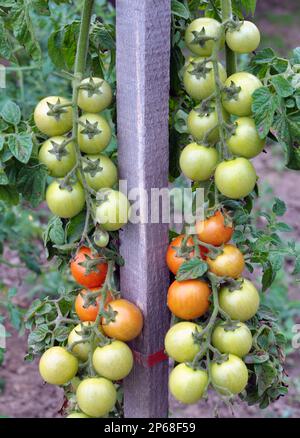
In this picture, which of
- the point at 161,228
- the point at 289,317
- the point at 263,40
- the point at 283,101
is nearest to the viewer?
the point at 283,101

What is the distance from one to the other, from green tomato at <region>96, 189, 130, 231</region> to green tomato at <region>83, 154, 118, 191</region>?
2cm

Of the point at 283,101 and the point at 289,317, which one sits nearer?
the point at 283,101

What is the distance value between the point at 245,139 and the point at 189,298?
0.24 m

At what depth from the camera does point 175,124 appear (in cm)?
107

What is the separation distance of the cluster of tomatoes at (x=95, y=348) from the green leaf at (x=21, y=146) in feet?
0.58

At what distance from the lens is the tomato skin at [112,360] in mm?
938

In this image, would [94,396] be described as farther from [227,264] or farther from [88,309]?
[227,264]

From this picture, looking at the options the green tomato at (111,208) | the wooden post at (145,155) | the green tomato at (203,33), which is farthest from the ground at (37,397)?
the green tomato at (203,33)

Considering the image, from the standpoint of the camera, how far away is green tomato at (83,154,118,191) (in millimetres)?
938

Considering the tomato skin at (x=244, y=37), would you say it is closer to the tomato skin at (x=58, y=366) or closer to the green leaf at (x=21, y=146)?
the green leaf at (x=21, y=146)
